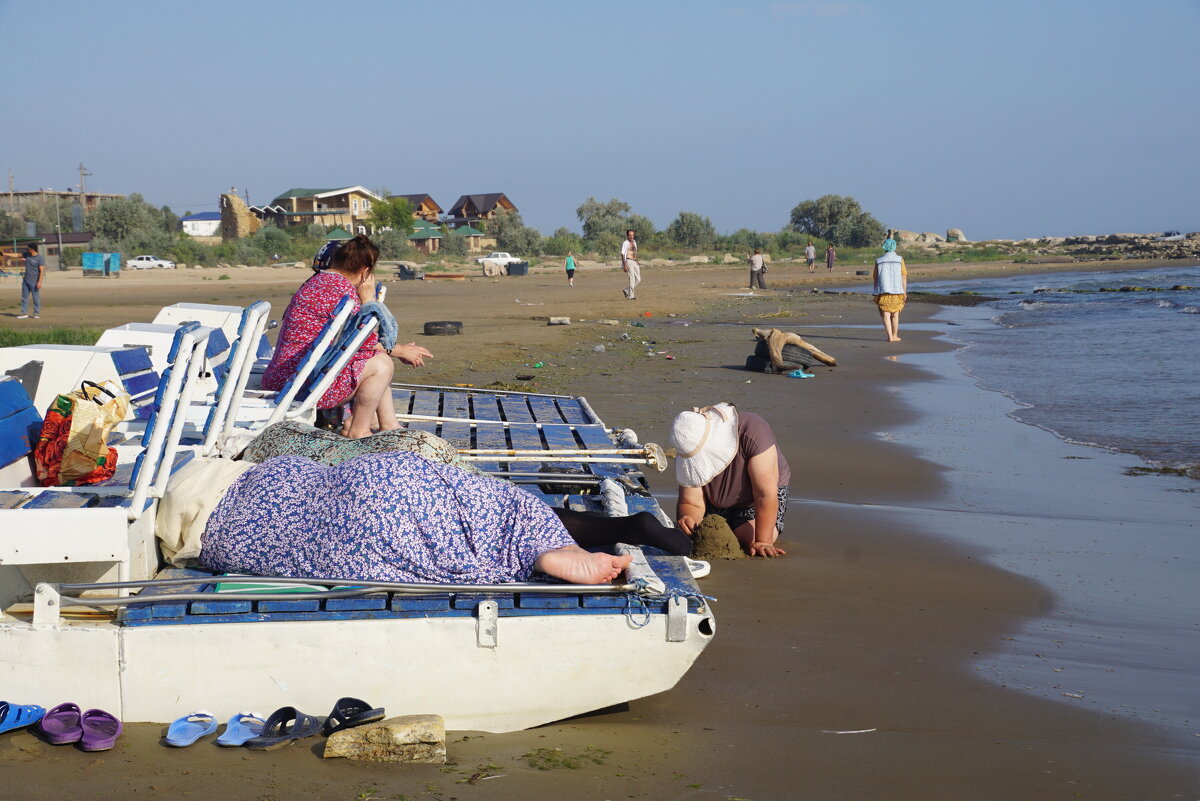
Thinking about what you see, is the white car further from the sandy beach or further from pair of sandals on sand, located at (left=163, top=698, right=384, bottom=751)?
pair of sandals on sand, located at (left=163, top=698, right=384, bottom=751)

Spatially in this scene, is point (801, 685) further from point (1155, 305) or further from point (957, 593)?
point (1155, 305)

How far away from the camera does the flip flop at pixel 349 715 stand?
348cm

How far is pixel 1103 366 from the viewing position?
16.2 meters

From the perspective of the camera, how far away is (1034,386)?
13.9 metres

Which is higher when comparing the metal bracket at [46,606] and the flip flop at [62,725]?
the metal bracket at [46,606]

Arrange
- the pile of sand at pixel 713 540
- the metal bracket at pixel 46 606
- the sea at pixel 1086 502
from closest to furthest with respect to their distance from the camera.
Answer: the metal bracket at pixel 46 606
the sea at pixel 1086 502
the pile of sand at pixel 713 540

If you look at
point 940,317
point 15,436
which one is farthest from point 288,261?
point 15,436

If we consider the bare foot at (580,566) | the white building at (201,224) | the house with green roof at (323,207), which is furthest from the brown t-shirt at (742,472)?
the white building at (201,224)

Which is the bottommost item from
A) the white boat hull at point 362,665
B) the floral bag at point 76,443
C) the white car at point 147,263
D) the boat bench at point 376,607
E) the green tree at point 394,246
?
the white boat hull at point 362,665

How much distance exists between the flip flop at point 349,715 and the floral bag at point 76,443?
1620 mm

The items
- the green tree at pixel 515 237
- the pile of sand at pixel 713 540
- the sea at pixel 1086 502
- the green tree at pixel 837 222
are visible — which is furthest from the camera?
the green tree at pixel 837 222

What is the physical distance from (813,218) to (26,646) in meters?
99.1

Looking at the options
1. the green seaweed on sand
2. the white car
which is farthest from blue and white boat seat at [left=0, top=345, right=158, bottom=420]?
the white car

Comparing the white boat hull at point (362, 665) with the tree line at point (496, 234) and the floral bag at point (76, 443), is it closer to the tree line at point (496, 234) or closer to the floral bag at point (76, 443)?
the floral bag at point (76, 443)
